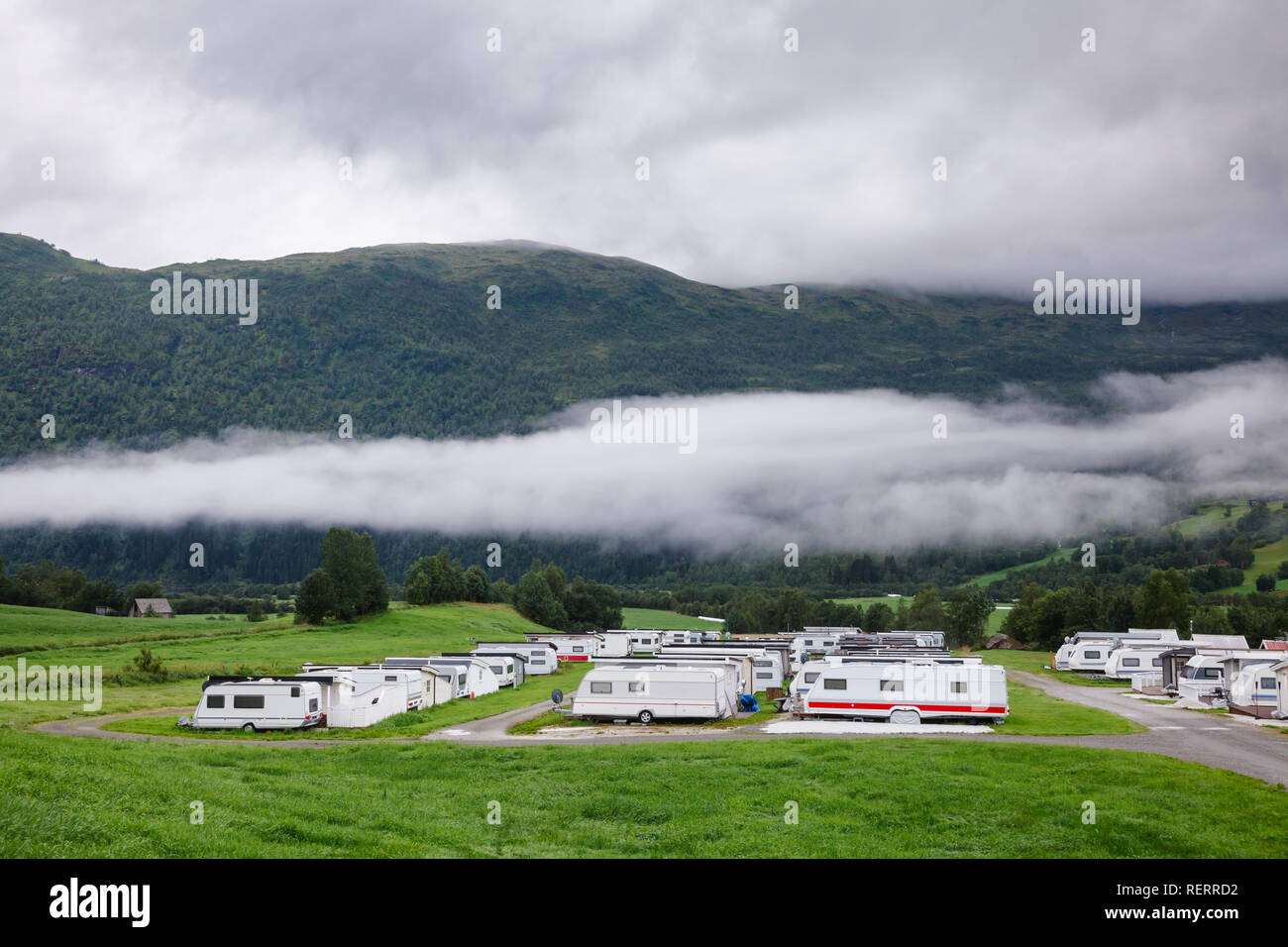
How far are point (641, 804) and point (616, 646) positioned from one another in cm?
6143

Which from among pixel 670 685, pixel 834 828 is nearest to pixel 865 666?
pixel 670 685

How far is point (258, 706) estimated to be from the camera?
37.2 meters

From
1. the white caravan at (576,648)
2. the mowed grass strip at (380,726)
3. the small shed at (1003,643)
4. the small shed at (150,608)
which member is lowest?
the small shed at (1003,643)

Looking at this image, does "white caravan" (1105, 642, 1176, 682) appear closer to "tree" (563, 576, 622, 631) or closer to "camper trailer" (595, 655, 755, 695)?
"camper trailer" (595, 655, 755, 695)

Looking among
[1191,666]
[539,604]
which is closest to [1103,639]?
[1191,666]

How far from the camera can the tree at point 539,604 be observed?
433ft

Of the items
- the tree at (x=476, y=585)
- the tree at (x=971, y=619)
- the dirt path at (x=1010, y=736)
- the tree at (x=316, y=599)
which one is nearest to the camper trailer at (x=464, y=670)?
the dirt path at (x=1010, y=736)

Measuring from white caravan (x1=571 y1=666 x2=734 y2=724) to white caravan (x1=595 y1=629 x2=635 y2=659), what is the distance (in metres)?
38.4

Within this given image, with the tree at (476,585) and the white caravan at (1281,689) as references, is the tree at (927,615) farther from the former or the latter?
the white caravan at (1281,689)

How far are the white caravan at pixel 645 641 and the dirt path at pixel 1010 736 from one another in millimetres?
40233

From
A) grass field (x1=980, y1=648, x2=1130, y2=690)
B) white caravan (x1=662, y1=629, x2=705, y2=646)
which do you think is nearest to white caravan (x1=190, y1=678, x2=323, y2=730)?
grass field (x1=980, y1=648, x2=1130, y2=690)

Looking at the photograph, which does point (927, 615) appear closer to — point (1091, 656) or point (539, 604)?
point (539, 604)

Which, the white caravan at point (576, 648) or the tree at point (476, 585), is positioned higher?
the tree at point (476, 585)
